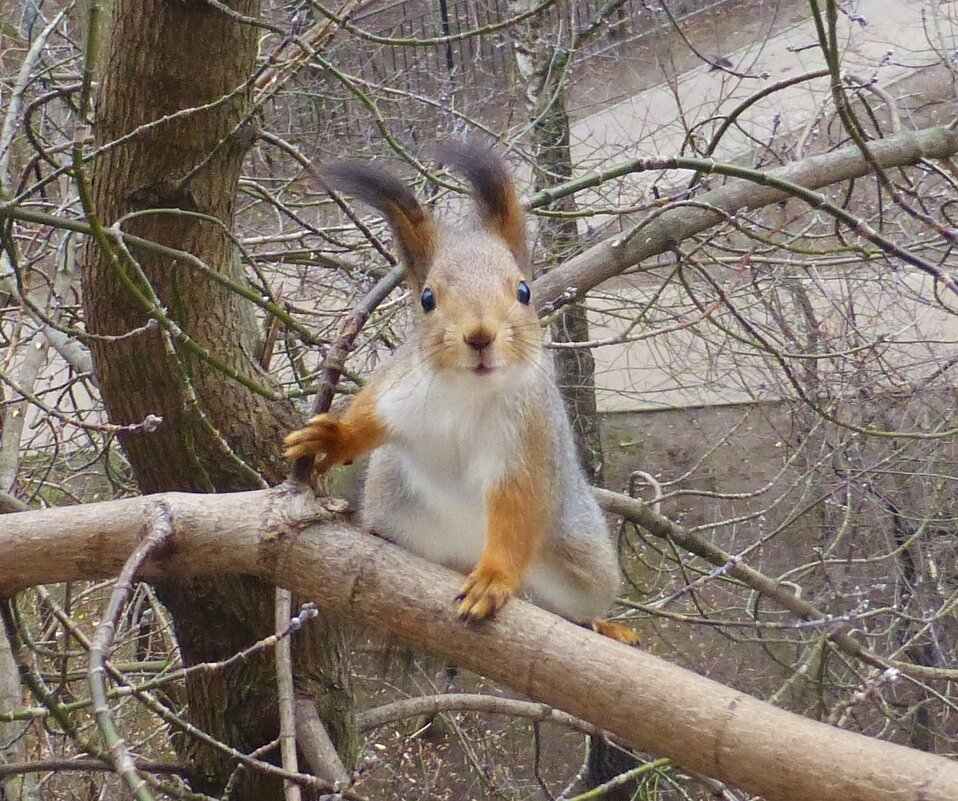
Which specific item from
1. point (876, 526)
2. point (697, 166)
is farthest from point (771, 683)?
point (697, 166)

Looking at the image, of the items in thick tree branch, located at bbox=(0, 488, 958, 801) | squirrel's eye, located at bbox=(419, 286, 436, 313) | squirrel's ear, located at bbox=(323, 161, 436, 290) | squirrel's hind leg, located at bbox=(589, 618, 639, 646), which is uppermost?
squirrel's ear, located at bbox=(323, 161, 436, 290)

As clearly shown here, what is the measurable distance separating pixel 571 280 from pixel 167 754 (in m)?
2.68

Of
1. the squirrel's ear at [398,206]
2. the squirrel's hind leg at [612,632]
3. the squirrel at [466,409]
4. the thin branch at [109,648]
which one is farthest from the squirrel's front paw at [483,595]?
the squirrel's hind leg at [612,632]

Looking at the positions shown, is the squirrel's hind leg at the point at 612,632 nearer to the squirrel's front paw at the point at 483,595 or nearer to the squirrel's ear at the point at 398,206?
the squirrel's front paw at the point at 483,595

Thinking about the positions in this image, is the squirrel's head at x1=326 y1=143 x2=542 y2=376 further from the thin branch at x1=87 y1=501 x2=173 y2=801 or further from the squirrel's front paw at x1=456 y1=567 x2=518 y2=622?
the thin branch at x1=87 y1=501 x2=173 y2=801

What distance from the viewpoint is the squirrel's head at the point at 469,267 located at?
4.12 feet

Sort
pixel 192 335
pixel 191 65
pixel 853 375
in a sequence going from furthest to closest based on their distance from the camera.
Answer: pixel 853 375, pixel 192 335, pixel 191 65

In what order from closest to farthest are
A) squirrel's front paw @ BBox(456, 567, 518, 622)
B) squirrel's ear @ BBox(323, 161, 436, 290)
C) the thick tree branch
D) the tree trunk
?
1. the thick tree branch
2. squirrel's front paw @ BBox(456, 567, 518, 622)
3. squirrel's ear @ BBox(323, 161, 436, 290)
4. the tree trunk

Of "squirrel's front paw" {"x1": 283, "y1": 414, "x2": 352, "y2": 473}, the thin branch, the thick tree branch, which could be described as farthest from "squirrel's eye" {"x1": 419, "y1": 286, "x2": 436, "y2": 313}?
the thin branch

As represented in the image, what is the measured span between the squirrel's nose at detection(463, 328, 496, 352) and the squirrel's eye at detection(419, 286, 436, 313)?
0.38 ft

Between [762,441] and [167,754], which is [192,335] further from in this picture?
[762,441]

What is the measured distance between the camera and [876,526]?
3207 millimetres

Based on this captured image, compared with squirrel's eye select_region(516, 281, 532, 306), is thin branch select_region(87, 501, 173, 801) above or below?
below

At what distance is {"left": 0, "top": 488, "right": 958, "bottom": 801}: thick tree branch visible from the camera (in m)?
0.94
